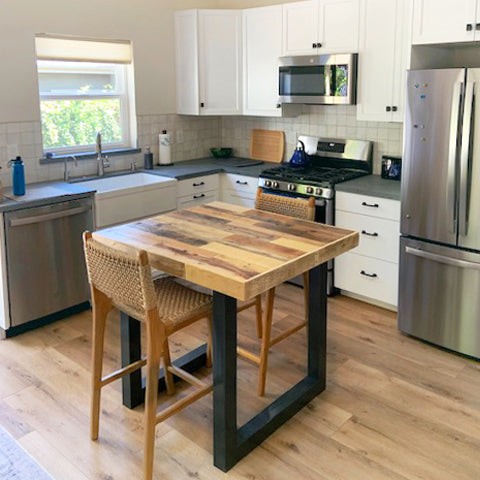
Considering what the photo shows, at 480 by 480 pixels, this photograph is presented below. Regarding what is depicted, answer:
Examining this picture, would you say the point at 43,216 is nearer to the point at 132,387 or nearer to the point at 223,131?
the point at 132,387

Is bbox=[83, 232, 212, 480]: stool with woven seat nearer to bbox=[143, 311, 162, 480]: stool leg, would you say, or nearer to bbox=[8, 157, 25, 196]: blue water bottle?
bbox=[143, 311, 162, 480]: stool leg

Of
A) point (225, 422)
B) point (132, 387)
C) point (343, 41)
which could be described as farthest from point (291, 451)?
point (343, 41)

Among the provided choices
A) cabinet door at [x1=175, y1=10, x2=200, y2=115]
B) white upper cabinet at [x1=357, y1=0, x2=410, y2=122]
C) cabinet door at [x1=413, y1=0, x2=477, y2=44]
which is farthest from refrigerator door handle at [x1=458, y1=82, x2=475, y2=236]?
cabinet door at [x1=175, y1=10, x2=200, y2=115]

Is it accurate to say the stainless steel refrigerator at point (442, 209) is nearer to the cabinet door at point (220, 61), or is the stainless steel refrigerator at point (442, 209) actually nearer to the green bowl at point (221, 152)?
the cabinet door at point (220, 61)

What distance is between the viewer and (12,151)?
13.0ft

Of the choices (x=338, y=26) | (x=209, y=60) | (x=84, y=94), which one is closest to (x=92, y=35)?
(x=84, y=94)

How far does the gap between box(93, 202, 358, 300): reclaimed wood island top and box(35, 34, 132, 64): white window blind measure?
192cm

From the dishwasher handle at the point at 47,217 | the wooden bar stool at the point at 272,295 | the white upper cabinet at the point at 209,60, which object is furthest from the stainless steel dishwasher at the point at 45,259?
the white upper cabinet at the point at 209,60

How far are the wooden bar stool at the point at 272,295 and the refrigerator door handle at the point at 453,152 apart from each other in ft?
2.62

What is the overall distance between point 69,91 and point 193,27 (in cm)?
116

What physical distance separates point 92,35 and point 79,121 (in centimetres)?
67

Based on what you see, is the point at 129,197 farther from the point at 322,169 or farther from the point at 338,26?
the point at 338,26

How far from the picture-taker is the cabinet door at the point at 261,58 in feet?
14.6

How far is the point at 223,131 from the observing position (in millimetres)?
5465
